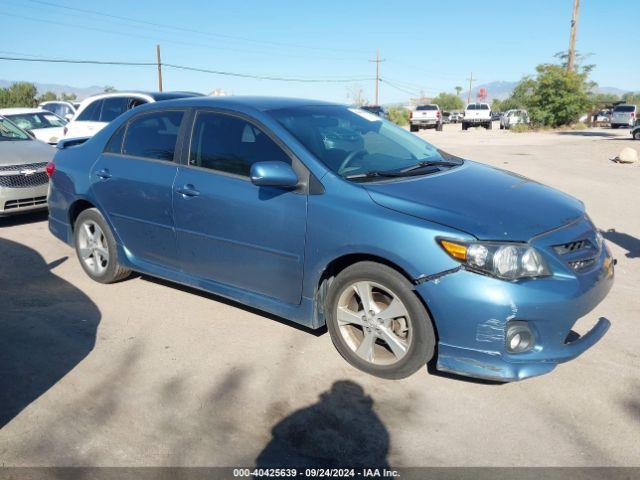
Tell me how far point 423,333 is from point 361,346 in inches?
19.7

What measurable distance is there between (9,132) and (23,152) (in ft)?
3.42

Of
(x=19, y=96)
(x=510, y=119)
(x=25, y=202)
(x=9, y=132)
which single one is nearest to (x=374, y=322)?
(x=25, y=202)

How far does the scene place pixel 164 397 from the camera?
3.41 metres

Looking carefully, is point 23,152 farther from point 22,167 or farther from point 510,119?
point 510,119

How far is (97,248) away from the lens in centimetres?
539

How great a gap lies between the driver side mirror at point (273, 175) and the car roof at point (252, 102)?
714mm

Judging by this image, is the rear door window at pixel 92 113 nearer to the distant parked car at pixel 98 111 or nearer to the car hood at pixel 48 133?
the distant parked car at pixel 98 111

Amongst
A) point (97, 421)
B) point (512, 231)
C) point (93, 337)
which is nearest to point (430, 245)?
point (512, 231)

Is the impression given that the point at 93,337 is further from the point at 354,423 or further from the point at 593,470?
the point at 593,470

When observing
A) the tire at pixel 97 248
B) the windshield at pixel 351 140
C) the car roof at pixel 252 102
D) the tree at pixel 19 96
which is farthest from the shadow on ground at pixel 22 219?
the tree at pixel 19 96

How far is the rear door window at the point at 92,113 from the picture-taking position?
35.1ft

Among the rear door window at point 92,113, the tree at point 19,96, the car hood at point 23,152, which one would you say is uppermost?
the tree at point 19,96

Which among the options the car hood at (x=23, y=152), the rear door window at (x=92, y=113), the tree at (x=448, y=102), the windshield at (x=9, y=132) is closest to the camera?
the car hood at (x=23, y=152)

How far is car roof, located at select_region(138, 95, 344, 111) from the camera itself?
14.2ft
